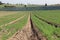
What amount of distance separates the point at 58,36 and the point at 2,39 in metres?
7.92

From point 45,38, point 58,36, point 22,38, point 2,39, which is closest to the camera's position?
point 2,39

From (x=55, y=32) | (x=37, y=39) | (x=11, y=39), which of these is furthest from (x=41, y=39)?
(x=55, y=32)

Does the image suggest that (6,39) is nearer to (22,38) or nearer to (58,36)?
(22,38)

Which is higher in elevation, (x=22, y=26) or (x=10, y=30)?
(x=10, y=30)

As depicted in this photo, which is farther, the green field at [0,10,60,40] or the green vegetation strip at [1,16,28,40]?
the green field at [0,10,60,40]

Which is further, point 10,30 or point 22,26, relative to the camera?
point 22,26

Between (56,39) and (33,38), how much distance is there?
3168 millimetres

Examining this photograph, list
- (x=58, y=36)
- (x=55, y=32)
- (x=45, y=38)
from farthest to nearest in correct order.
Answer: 1. (x=55, y=32)
2. (x=58, y=36)
3. (x=45, y=38)

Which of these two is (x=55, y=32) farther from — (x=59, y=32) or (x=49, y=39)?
(x=49, y=39)

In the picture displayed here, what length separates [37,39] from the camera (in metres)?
20.3

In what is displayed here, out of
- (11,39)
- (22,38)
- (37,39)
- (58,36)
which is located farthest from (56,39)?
(11,39)

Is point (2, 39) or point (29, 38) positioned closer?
point (2, 39)

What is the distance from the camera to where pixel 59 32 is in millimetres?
26109

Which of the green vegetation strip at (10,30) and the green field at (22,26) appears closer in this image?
the green vegetation strip at (10,30)
